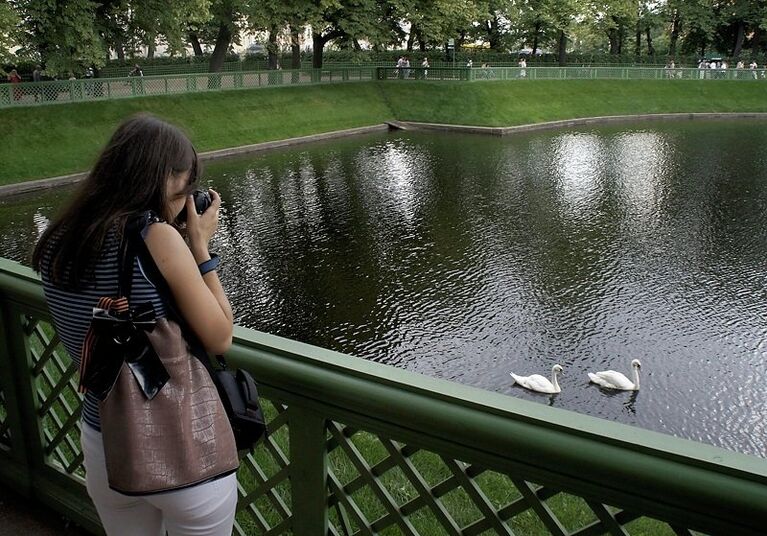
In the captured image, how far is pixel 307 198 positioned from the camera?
73.8 feet

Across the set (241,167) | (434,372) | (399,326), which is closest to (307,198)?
(241,167)

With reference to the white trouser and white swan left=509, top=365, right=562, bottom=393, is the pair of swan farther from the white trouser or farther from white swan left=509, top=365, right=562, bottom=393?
the white trouser

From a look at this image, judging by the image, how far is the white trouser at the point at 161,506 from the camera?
2258 millimetres

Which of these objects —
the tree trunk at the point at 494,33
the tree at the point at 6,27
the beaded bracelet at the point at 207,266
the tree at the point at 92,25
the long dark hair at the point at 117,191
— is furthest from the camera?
the tree trunk at the point at 494,33

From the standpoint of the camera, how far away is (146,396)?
2.14m

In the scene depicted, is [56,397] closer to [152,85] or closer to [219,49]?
[152,85]

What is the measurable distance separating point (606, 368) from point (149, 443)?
33.1 feet

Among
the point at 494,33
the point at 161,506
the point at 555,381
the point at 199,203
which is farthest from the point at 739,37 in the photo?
the point at 161,506

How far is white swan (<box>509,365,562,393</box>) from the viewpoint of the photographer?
34.4 ft

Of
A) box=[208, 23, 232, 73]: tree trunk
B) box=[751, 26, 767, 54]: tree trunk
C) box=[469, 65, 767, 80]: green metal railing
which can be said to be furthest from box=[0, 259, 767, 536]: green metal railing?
box=[751, 26, 767, 54]: tree trunk

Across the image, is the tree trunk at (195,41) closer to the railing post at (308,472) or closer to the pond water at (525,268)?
the pond water at (525,268)

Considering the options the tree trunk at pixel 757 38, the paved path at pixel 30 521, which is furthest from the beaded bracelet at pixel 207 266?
the tree trunk at pixel 757 38

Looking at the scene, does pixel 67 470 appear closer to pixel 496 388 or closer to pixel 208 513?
pixel 208 513

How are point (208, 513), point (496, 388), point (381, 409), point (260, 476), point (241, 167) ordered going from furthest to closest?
point (241, 167)
point (496, 388)
point (260, 476)
point (381, 409)
point (208, 513)
